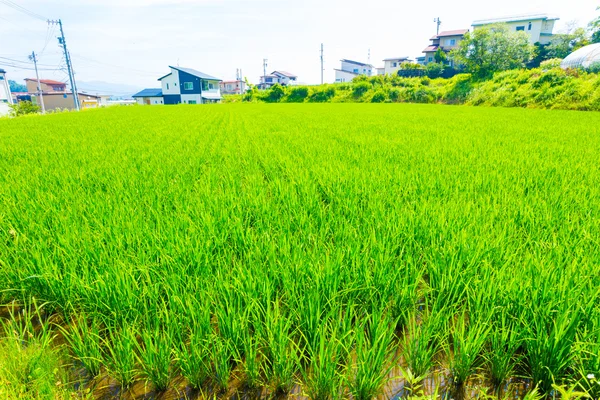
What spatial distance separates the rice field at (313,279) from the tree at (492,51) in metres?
26.3

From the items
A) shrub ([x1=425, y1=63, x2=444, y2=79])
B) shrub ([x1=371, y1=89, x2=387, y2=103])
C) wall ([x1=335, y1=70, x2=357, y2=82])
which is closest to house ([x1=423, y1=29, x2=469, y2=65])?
shrub ([x1=425, y1=63, x2=444, y2=79])

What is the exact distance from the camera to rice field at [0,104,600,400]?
3.85ft

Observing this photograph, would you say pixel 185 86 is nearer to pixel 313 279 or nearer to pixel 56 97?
pixel 56 97

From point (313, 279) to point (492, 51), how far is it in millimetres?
30883

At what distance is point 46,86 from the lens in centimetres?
5503

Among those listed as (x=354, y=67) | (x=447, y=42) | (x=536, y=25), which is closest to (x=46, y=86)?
(x=354, y=67)

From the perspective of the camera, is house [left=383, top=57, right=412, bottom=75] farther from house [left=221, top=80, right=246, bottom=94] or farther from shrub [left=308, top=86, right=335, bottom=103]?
shrub [left=308, top=86, right=335, bottom=103]

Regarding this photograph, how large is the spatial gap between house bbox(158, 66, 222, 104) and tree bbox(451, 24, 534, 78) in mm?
28899

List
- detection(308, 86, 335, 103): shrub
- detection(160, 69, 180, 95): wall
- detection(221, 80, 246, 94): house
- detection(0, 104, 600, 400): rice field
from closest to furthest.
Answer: detection(0, 104, 600, 400): rice field → detection(308, 86, 335, 103): shrub → detection(160, 69, 180, 95): wall → detection(221, 80, 246, 94): house

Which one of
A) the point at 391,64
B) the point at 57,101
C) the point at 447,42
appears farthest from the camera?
the point at 391,64

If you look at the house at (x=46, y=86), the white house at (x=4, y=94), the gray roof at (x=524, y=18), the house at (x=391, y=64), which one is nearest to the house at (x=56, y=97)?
the house at (x=46, y=86)

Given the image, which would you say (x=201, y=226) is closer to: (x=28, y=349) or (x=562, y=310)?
(x=28, y=349)

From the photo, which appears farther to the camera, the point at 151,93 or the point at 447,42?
the point at 447,42

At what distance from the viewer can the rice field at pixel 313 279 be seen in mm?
1175
